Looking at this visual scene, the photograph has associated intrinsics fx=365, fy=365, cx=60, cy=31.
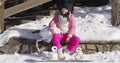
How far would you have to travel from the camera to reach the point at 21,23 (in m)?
9.82

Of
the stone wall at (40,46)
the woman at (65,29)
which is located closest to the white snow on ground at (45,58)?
the stone wall at (40,46)

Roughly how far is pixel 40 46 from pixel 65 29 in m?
0.86

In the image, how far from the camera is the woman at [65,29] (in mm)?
7449

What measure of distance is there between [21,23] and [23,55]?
208 centimetres

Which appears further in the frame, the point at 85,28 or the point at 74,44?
the point at 85,28

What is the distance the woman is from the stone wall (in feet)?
1.35

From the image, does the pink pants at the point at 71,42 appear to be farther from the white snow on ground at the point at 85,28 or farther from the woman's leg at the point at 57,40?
the white snow on ground at the point at 85,28

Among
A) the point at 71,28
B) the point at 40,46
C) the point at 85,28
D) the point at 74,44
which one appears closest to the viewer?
the point at 74,44

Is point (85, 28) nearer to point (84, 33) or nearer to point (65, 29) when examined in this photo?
point (84, 33)

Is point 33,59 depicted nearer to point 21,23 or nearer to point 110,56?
point 110,56

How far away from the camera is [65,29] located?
7.71 m

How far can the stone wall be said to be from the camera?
26.2 ft

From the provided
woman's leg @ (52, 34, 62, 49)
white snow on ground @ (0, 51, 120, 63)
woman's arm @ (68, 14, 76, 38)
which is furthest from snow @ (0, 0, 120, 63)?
woman's arm @ (68, 14, 76, 38)

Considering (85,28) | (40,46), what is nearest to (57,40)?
(40,46)
